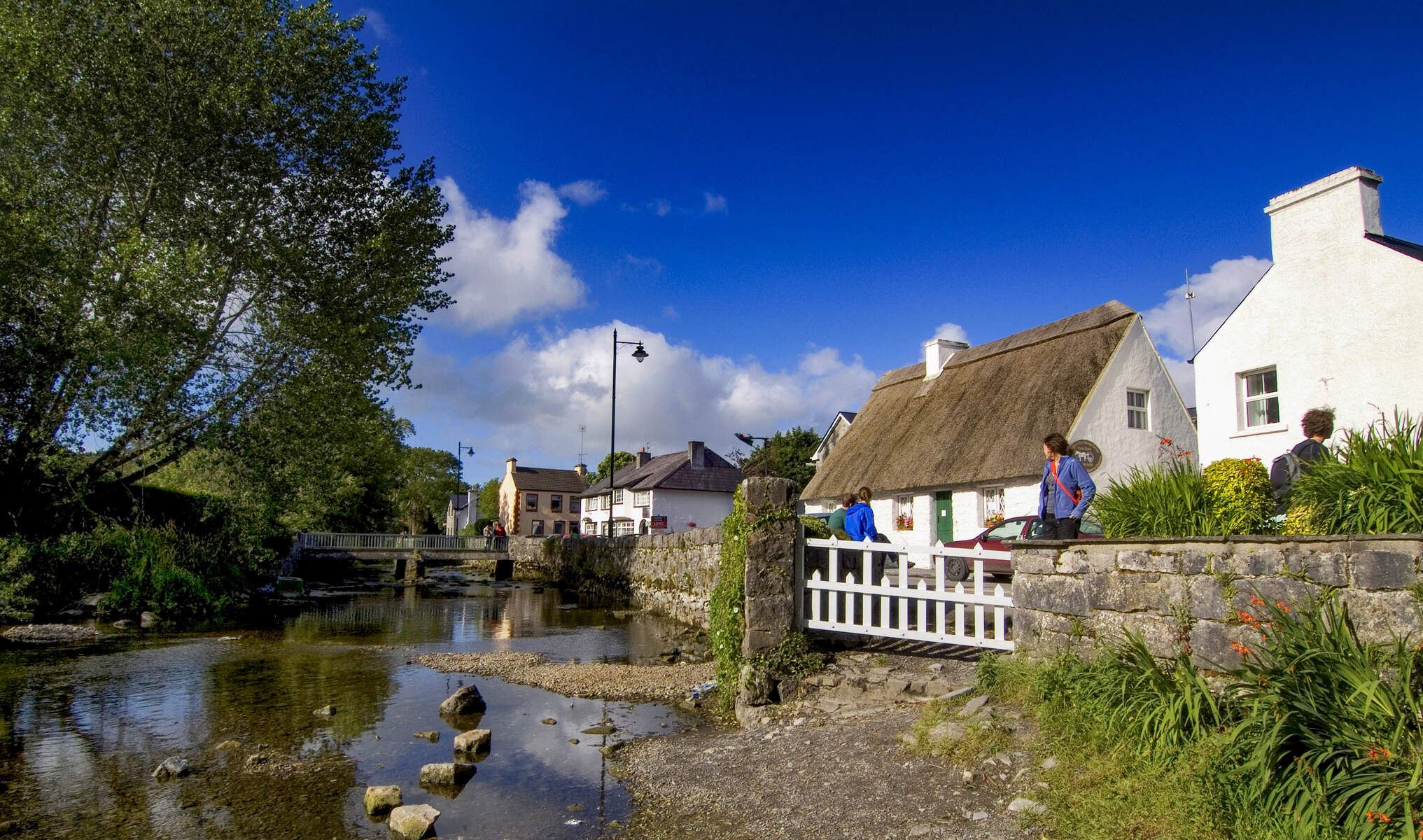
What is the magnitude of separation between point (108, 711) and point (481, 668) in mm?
4345

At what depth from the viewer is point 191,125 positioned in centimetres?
1666

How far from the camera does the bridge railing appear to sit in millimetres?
39156

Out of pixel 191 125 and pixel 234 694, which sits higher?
pixel 191 125

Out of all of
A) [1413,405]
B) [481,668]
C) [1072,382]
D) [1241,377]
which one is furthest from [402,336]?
[1413,405]

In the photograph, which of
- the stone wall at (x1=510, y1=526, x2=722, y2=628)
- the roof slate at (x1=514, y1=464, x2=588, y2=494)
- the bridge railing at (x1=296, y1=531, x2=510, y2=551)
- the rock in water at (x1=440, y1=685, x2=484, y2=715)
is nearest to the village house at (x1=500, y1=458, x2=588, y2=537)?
the roof slate at (x1=514, y1=464, x2=588, y2=494)

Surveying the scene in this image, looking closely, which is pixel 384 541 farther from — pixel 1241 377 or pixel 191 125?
pixel 1241 377

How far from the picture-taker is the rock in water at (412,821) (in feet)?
17.2

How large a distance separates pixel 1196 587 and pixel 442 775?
18.8 ft

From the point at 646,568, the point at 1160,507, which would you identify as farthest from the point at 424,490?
the point at 1160,507

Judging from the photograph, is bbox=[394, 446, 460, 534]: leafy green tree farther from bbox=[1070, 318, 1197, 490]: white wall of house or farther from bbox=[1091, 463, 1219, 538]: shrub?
bbox=[1091, 463, 1219, 538]: shrub

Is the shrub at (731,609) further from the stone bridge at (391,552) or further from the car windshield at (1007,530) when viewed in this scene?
the stone bridge at (391,552)

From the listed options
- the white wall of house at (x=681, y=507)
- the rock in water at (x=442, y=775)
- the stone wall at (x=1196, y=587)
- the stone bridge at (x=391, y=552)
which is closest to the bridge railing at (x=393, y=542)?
the stone bridge at (x=391, y=552)

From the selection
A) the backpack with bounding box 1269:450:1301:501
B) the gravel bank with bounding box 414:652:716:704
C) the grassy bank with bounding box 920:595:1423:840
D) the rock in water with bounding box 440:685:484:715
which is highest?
the backpack with bounding box 1269:450:1301:501

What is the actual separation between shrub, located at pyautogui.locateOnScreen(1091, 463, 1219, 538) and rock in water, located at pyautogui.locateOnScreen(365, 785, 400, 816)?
18.9 feet
